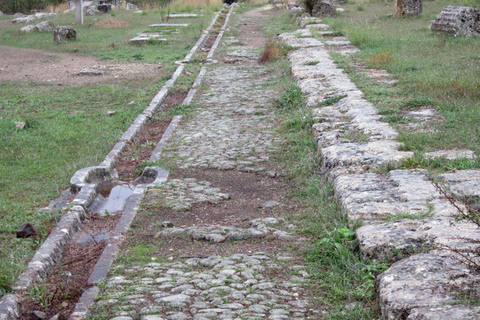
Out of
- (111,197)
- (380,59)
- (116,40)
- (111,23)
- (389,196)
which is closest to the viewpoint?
(389,196)

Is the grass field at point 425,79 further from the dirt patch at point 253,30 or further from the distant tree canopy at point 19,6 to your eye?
the distant tree canopy at point 19,6

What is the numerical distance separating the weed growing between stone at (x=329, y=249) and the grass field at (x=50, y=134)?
2132 millimetres

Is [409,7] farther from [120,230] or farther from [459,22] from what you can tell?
[120,230]

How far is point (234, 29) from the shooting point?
64.1 ft

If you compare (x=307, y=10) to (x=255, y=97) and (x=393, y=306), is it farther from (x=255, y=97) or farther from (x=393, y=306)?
(x=393, y=306)

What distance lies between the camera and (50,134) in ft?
24.5

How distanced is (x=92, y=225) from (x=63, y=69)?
8.47 metres

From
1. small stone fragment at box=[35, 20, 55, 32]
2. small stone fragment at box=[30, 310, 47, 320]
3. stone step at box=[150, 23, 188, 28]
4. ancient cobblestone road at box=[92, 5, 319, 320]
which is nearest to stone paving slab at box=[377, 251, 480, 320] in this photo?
ancient cobblestone road at box=[92, 5, 319, 320]

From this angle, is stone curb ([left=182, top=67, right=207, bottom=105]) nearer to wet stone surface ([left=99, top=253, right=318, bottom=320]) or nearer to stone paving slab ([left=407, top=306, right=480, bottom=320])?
wet stone surface ([left=99, top=253, right=318, bottom=320])

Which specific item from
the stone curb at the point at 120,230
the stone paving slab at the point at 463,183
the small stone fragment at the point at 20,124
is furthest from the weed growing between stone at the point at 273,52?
the stone paving slab at the point at 463,183

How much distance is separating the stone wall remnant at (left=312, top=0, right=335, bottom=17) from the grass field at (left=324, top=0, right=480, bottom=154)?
5.31 metres

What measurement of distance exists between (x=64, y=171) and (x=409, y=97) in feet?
15.2

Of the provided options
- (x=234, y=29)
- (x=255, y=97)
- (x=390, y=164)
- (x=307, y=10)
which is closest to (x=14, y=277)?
(x=390, y=164)

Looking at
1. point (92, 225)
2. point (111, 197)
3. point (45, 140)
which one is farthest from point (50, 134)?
point (92, 225)
